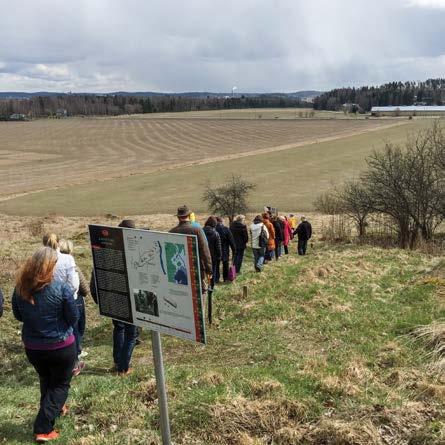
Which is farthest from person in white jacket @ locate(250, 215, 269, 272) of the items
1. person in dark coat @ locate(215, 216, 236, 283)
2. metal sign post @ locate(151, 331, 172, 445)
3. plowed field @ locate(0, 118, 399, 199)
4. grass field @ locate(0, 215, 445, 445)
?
plowed field @ locate(0, 118, 399, 199)

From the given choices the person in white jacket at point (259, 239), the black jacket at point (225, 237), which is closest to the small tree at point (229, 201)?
the person in white jacket at point (259, 239)

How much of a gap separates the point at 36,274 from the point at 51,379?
3.55 ft

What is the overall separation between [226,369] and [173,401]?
1.06m

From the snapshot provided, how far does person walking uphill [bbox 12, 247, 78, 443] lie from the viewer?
4555 mm

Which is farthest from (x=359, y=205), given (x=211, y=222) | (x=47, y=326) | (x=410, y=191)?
(x=47, y=326)

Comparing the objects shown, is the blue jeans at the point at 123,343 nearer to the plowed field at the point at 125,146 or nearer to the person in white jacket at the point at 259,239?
the person in white jacket at the point at 259,239

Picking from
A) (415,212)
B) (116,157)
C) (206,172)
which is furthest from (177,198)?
(116,157)

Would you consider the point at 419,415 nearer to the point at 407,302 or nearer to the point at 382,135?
the point at 407,302

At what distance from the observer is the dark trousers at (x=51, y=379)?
4.71 meters

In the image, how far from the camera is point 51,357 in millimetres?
4734

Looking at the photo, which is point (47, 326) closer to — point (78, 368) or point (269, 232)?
point (78, 368)

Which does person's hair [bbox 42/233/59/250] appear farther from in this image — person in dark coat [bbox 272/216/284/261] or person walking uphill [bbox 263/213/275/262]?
person in dark coat [bbox 272/216/284/261]

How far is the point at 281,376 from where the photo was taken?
18.5 ft

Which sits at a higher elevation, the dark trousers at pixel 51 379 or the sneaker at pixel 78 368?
the dark trousers at pixel 51 379
